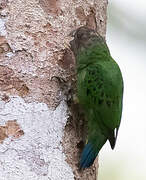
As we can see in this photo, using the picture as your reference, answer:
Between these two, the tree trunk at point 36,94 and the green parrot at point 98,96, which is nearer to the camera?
the tree trunk at point 36,94

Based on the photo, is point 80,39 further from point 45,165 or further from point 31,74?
point 45,165

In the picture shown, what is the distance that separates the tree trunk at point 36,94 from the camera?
2.33 m

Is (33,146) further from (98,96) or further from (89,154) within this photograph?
(98,96)

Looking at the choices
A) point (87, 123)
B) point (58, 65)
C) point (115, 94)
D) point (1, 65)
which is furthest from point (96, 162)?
point (1, 65)

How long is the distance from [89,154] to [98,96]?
40 cm

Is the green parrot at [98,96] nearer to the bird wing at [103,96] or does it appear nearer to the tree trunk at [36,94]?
the bird wing at [103,96]

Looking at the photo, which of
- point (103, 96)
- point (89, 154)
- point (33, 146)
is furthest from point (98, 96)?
point (33, 146)

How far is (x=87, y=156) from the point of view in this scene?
2.62m

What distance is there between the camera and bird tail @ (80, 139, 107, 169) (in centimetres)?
255

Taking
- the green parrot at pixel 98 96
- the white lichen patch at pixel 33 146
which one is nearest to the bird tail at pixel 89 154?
the green parrot at pixel 98 96

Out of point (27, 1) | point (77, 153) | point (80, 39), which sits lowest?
point (77, 153)

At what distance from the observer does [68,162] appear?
97.5 inches

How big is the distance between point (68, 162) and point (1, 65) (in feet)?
1.82

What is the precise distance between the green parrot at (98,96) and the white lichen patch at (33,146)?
13.1 inches
